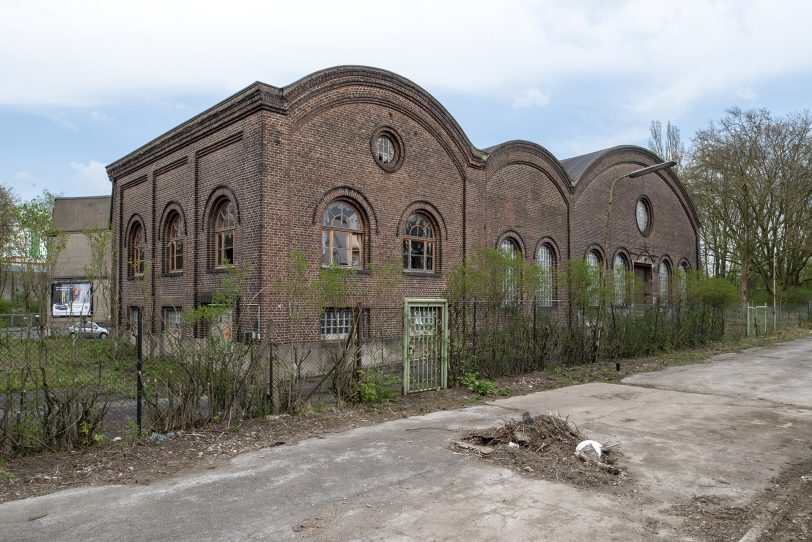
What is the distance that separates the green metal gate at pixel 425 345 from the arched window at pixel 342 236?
172 inches

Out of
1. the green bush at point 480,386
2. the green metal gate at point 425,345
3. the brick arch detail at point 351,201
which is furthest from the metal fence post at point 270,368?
the brick arch detail at point 351,201

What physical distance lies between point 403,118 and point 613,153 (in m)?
13.0

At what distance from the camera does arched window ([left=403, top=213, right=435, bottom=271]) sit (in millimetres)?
17328

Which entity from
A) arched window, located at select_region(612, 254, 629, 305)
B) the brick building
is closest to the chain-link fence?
the brick building

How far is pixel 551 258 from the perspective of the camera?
23281mm

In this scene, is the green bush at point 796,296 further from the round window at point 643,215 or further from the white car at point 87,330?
the white car at point 87,330

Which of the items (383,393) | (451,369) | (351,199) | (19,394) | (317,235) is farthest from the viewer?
(351,199)

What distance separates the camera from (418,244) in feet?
58.1

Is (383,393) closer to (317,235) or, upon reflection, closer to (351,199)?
(317,235)

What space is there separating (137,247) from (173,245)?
3.54 meters

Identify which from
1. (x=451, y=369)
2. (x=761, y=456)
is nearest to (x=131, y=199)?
(x=451, y=369)

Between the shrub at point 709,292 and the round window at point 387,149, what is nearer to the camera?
the round window at point 387,149

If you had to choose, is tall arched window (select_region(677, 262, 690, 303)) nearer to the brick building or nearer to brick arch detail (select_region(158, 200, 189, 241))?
the brick building

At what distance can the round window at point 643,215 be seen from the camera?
28.3m
